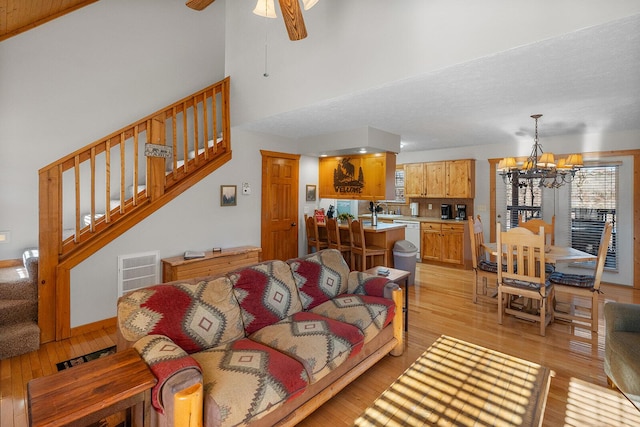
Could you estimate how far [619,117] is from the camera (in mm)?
4051

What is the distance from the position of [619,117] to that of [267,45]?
14.7 ft

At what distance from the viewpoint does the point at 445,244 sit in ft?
20.7

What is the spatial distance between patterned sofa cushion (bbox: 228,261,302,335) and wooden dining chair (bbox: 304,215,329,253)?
2.57 meters

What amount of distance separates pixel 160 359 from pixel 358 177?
4504 mm

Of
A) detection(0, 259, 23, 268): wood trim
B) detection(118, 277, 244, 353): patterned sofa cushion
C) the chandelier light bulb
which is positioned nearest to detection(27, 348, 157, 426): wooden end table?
detection(118, 277, 244, 353): patterned sofa cushion

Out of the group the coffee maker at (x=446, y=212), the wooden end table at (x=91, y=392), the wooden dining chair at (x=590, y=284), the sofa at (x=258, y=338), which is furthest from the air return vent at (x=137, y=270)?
the coffee maker at (x=446, y=212)

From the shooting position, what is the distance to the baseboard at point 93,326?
3.25m

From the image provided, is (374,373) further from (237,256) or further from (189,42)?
(189,42)

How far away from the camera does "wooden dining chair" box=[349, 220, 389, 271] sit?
4.77 metres

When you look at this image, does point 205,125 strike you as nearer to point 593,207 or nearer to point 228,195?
point 228,195

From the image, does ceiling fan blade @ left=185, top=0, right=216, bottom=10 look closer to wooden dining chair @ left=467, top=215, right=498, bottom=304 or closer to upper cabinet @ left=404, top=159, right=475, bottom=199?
wooden dining chair @ left=467, top=215, right=498, bottom=304

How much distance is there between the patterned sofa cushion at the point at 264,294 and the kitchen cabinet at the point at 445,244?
4425 mm

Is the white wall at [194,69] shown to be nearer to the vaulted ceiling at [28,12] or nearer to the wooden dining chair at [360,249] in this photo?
the vaulted ceiling at [28,12]

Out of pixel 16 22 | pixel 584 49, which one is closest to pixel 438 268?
pixel 584 49
